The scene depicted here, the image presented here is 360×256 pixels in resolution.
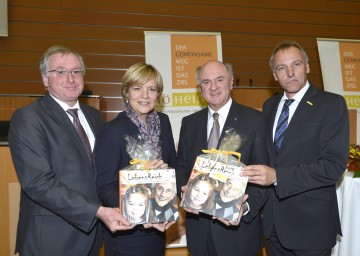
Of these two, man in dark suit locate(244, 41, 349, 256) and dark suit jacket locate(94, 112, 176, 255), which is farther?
man in dark suit locate(244, 41, 349, 256)

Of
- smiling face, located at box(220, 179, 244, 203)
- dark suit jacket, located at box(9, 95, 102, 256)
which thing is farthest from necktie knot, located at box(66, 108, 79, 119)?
smiling face, located at box(220, 179, 244, 203)

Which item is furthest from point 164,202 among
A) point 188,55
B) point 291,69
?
point 188,55

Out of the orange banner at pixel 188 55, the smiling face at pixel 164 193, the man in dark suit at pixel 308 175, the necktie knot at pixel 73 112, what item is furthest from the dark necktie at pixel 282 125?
the orange banner at pixel 188 55

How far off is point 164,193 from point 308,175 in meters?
1.01

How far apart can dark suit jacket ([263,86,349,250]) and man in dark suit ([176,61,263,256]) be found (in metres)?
0.23

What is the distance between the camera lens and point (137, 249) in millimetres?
2162

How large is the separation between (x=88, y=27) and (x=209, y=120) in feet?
12.4

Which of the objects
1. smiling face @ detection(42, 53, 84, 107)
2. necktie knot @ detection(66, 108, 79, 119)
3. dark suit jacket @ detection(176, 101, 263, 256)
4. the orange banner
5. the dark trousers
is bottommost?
the dark trousers

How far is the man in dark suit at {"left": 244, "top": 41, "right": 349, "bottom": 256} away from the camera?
231 centimetres

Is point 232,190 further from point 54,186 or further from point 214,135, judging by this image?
point 54,186

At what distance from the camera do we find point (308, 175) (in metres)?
2.30

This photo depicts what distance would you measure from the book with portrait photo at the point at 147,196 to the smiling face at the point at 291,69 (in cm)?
128

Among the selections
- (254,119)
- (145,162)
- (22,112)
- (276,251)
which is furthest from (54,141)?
(276,251)

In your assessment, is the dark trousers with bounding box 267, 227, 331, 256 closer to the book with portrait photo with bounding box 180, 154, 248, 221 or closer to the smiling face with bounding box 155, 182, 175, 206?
the book with portrait photo with bounding box 180, 154, 248, 221
